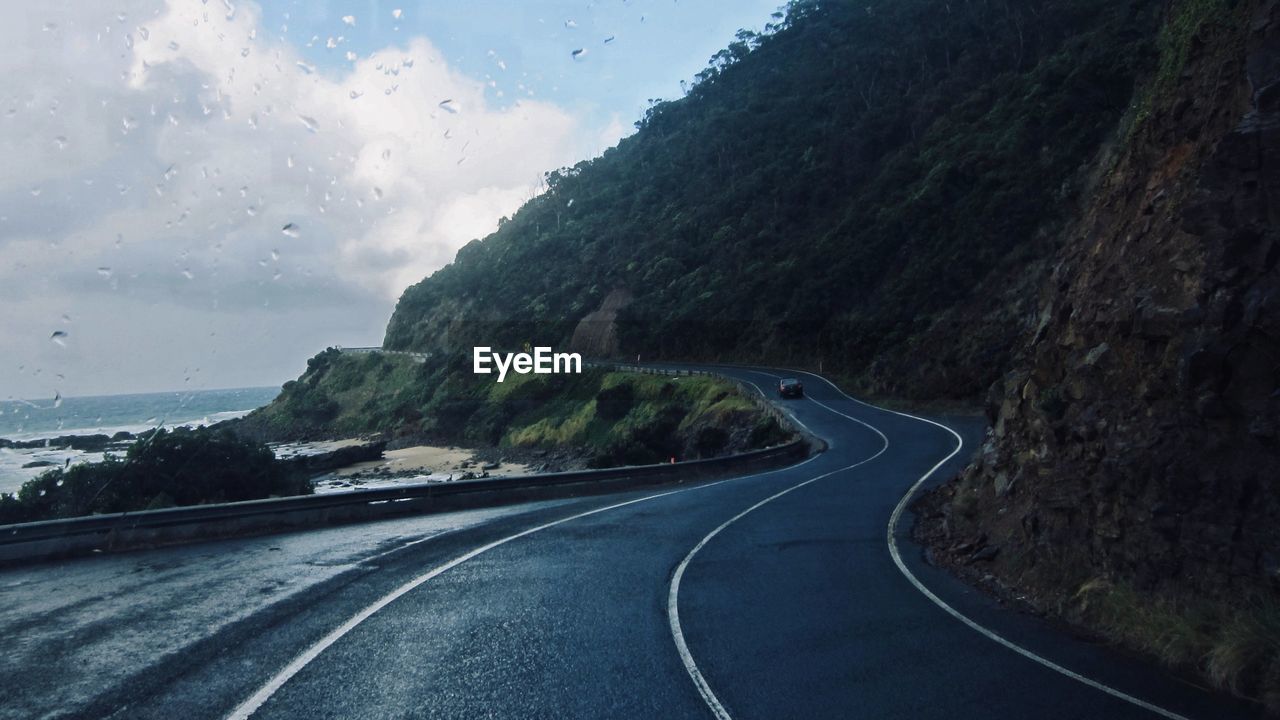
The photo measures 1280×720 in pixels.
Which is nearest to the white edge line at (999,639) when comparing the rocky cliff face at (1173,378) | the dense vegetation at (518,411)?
the rocky cliff face at (1173,378)

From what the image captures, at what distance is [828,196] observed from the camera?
8244cm

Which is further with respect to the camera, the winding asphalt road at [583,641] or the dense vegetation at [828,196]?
the dense vegetation at [828,196]

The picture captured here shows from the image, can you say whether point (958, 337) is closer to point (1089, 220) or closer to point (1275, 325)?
point (1089, 220)

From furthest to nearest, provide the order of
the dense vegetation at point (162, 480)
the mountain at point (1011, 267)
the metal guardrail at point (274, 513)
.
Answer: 1. the dense vegetation at point (162, 480)
2. the metal guardrail at point (274, 513)
3. the mountain at point (1011, 267)

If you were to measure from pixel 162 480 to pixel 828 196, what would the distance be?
70820 mm

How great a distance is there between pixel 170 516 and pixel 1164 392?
13.6 metres

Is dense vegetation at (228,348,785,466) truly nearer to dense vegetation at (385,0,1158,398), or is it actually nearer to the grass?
dense vegetation at (385,0,1158,398)

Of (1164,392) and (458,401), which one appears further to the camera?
(458,401)

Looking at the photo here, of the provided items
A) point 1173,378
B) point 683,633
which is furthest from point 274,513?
point 1173,378

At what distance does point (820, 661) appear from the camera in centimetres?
728

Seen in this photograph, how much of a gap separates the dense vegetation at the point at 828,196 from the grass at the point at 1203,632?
36.6m

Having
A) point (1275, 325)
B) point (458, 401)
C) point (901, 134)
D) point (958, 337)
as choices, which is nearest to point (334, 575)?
point (1275, 325)

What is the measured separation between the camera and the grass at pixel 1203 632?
6625 mm

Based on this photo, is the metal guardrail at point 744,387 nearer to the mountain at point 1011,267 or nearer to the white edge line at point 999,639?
the mountain at point 1011,267
